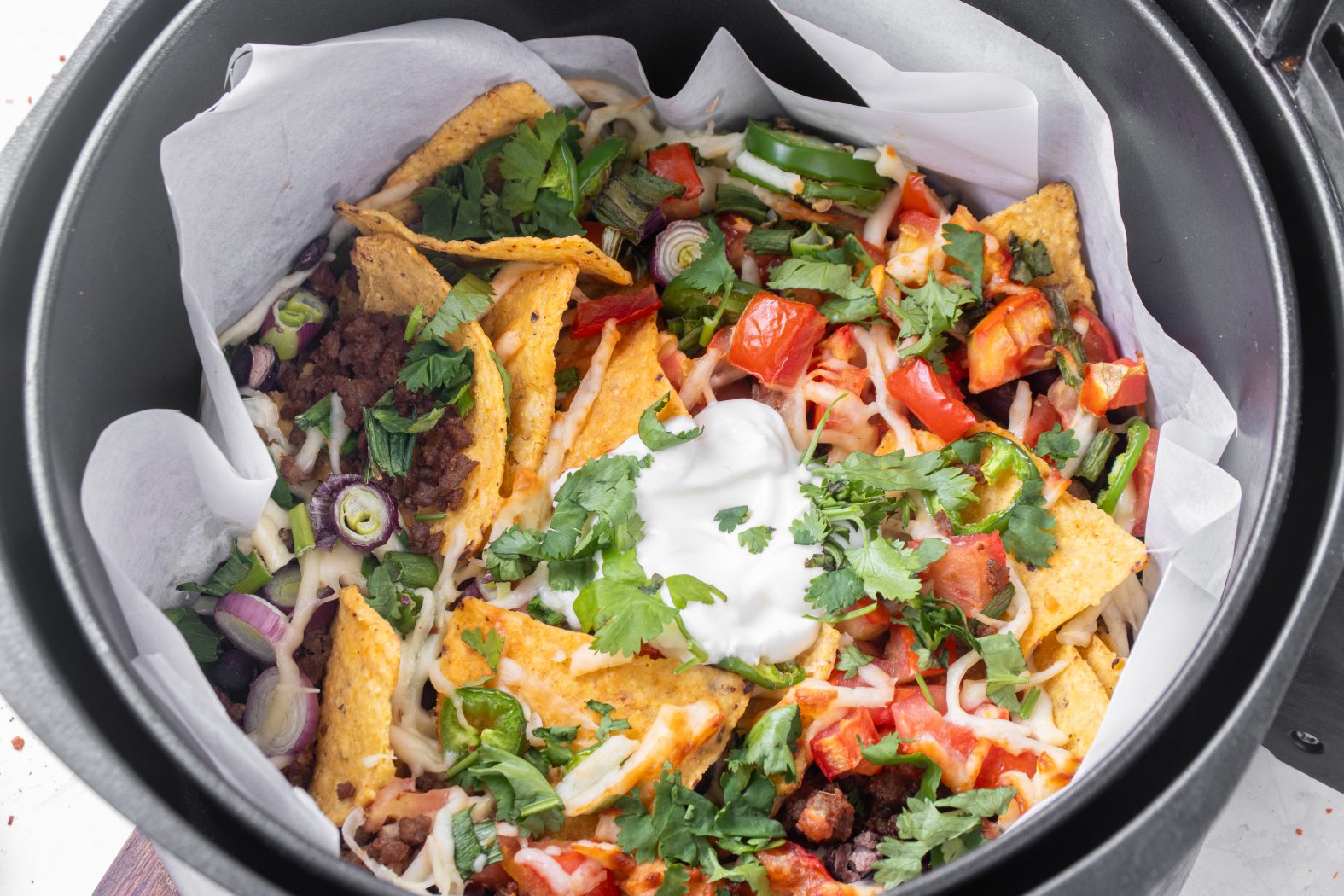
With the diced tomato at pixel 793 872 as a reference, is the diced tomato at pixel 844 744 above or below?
above

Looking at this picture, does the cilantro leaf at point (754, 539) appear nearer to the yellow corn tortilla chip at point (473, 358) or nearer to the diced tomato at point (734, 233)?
the yellow corn tortilla chip at point (473, 358)

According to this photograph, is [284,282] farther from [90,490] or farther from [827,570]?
[827,570]

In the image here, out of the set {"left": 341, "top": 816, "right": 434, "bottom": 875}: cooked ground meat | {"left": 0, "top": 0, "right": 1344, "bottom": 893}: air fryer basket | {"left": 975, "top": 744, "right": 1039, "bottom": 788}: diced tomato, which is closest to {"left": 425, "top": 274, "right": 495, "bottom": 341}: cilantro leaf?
{"left": 0, "top": 0, "right": 1344, "bottom": 893}: air fryer basket

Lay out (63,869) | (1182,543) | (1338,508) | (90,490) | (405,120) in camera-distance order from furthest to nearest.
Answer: (63,869) → (405,120) → (1182,543) → (90,490) → (1338,508)

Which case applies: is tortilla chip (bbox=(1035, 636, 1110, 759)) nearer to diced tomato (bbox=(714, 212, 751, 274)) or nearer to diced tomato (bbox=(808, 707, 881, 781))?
diced tomato (bbox=(808, 707, 881, 781))

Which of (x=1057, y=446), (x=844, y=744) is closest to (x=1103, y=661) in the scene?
(x=1057, y=446)

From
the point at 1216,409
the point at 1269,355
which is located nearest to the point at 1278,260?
the point at 1269,355

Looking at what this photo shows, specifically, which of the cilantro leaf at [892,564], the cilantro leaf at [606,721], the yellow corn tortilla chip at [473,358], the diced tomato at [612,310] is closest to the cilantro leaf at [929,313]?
the cilantro leaf at [892,564]
